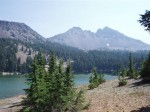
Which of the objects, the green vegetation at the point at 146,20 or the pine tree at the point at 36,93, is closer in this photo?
the green vegetation at the point at 146,20

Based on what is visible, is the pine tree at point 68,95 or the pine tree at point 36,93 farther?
the pine tree at point 36,93

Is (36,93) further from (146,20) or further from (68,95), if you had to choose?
(146,20)

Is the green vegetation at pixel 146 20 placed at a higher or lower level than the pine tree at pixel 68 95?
higher

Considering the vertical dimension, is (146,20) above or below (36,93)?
above

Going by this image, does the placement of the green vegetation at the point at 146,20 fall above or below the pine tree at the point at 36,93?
above

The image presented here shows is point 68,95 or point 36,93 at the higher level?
point 68,95

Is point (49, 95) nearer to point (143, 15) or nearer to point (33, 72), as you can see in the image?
point (33, 72)

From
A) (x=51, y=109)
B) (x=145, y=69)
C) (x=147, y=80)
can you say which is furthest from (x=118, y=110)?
(x=145, y=69)

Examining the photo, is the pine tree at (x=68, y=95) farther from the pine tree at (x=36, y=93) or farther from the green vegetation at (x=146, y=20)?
the green vegetation at (x=146, y=20)

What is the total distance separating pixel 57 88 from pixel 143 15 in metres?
12.4

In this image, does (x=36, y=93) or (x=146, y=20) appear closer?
(x=146, y=20)

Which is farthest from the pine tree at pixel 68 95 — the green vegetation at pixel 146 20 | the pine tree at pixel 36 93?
the green vegetation at pixel 146 20

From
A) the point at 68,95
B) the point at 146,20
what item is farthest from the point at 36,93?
the point at 146,20

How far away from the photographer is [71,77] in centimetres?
3800
